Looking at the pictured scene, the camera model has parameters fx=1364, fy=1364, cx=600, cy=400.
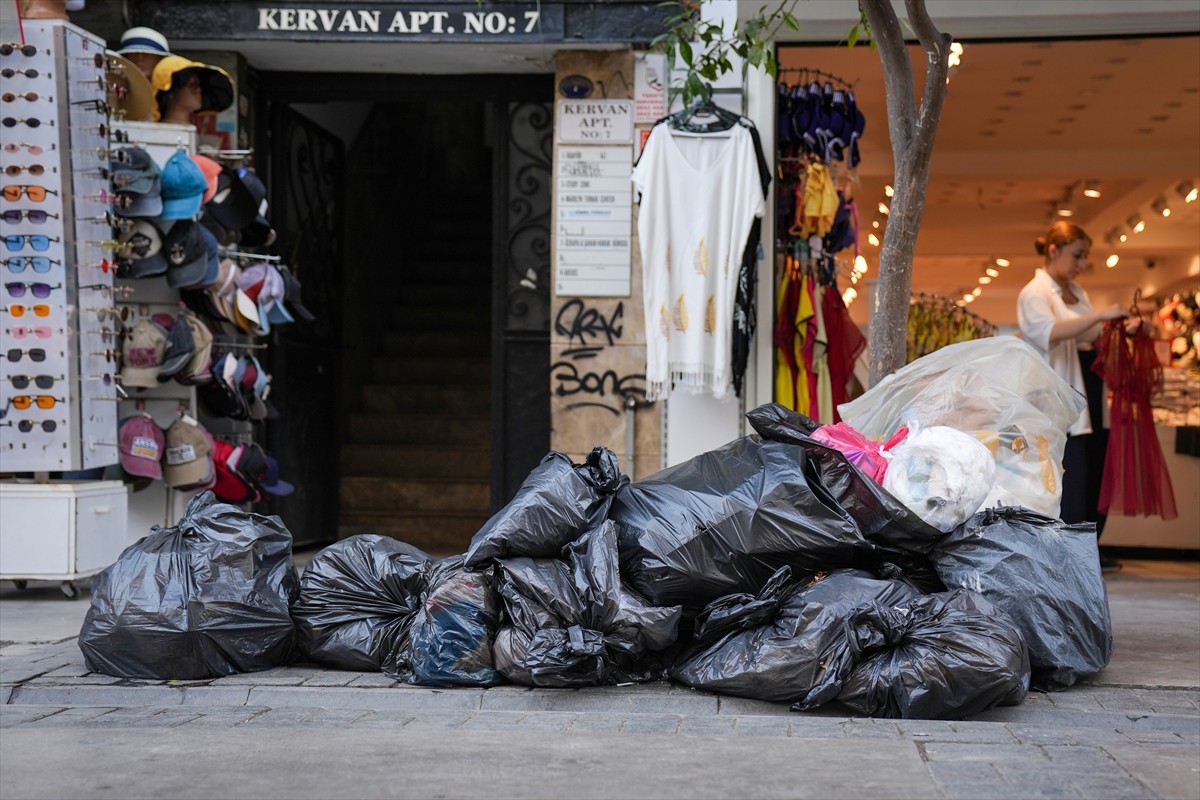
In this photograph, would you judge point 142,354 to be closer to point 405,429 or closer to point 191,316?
point 191,316

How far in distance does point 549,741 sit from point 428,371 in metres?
7.85

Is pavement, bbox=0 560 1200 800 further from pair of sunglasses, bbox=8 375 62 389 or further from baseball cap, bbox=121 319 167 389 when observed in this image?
baseball cap, bbox=121 319 167 389

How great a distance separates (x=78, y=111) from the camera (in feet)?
23.2

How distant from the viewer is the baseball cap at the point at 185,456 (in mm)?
7574

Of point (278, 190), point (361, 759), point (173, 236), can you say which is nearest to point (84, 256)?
point (173, 236)

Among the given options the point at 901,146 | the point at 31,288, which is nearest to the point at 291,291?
the point at 31,288

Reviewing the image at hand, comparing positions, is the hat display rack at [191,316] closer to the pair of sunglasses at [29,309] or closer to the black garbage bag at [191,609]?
the pair of sunglasses at [29,309]

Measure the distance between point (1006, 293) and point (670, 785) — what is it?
75.1ft

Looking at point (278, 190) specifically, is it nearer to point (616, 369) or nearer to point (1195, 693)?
point (616, 369)

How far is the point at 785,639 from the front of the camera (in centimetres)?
479

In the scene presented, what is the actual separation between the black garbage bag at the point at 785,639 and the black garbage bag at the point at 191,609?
1.64 metres

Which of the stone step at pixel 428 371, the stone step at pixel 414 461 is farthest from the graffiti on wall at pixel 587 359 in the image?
the stone step at pixel 428 371

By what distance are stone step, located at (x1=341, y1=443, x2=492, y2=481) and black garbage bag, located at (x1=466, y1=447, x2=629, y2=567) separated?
5.58m

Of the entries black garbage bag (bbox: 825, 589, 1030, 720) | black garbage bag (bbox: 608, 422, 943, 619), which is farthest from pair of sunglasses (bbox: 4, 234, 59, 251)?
black garbage bag (bbox: 825, 589, 1030, 720)
